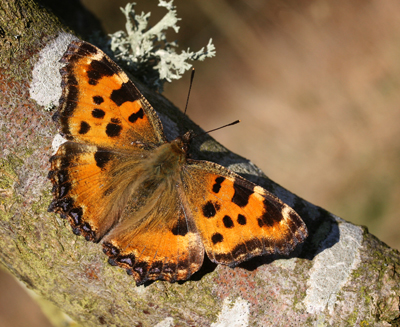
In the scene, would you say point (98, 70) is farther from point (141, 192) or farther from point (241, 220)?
point (241, 220)

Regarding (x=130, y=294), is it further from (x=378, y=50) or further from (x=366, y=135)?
(x=378, y=50)

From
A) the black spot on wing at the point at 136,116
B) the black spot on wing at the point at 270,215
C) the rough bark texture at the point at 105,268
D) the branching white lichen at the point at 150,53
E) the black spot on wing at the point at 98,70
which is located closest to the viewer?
the rough bark texture at the point at 105,268

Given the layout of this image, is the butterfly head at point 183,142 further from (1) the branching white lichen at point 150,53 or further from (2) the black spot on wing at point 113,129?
(1) the branching white lichen at point 150,53

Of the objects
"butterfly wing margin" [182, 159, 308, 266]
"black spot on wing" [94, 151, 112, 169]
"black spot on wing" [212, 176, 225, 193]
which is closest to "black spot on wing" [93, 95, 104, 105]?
"black spot on wing" [94, 151, 112, 169]

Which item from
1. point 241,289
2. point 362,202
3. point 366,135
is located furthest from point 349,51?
point 241,289

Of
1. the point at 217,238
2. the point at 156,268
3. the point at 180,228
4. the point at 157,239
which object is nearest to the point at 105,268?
the point at 156,268

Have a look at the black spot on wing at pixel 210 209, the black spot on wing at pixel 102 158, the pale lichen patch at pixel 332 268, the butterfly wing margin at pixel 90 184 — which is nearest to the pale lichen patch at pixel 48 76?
the butterfly wing margin at pixel 90 184

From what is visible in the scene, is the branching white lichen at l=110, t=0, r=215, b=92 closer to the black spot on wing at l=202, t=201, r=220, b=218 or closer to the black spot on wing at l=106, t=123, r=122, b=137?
the black spot on wing at l=106, t=123, r=122, b=137
